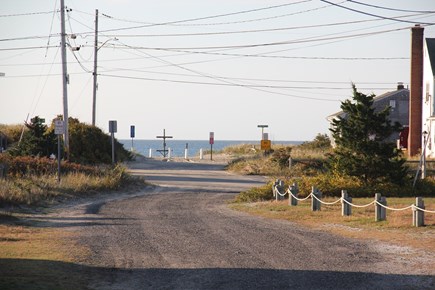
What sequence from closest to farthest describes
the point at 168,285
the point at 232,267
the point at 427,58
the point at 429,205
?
the point at 168,285 → the point at 232,267 → the point at 429,205 → the point at 427,58

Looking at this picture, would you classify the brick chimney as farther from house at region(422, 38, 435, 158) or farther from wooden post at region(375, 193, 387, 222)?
wooden post at region(375, 193, 387, 222)

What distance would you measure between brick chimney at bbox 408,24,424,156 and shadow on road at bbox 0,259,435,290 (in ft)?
142

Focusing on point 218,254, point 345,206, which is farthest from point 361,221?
point 218,254

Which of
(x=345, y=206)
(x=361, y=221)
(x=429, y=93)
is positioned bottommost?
(x=361, y=221)

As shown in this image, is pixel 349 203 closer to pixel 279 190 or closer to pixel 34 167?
pixel 279 190

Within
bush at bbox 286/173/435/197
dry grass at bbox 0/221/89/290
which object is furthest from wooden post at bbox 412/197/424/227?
bush at bbox 286/173/435/197

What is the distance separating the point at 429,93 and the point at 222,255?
38.4m

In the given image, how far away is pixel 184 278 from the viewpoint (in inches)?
555

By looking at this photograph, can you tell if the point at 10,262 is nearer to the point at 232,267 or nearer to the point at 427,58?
the point at 232,267

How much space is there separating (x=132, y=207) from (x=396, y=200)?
379 inches

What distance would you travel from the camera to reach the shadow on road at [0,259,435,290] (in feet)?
43.9

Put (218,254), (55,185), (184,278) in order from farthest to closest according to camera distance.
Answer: (55,185) < (218,254) < (184,278)

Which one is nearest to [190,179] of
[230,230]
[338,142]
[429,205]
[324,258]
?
[338,142]

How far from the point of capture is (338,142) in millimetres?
33219
